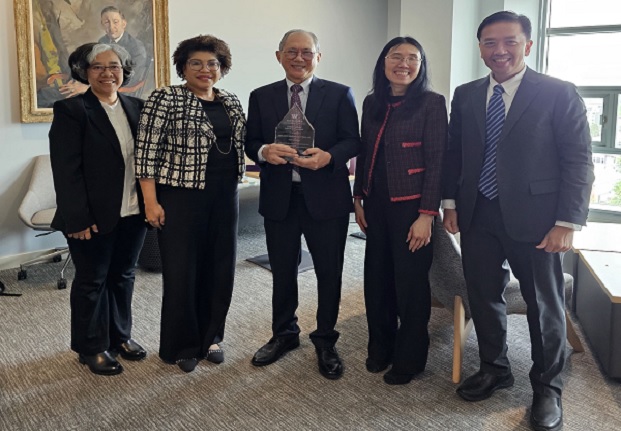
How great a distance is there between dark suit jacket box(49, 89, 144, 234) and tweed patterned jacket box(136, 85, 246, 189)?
0.45ft

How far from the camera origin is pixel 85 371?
8.46 feet

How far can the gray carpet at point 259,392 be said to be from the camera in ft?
7.13

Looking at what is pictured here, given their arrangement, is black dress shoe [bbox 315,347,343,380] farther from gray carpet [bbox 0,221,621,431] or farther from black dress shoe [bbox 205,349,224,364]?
black dress shoe [bbox 205,349,224,364]

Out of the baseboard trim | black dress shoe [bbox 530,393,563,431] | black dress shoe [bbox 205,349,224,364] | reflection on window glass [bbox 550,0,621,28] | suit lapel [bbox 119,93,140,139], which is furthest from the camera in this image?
reflection on window glass [bbox 550,0,621,28]

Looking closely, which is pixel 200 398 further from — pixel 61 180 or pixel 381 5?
pixel 381 5

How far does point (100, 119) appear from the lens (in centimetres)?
234

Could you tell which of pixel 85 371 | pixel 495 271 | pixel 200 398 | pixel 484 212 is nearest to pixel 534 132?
pixel 484 212

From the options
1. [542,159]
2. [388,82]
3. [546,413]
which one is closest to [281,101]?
[388,82]

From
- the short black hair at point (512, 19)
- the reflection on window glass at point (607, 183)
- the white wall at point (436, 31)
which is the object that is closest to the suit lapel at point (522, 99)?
the short black hair at point (512, 19)

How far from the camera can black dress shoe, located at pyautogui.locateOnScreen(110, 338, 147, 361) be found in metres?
2.68

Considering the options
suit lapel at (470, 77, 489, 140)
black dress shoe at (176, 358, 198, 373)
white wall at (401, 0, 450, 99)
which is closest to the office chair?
black dress shoe at (176, 358, 198, 373)

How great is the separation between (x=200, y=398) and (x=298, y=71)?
4.51 feet

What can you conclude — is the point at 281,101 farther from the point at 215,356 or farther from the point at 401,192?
the point at 215,356

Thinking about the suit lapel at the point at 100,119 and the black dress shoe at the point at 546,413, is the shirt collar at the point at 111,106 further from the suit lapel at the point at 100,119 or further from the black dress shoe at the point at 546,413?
the black dress shoe at the point at 546,413
